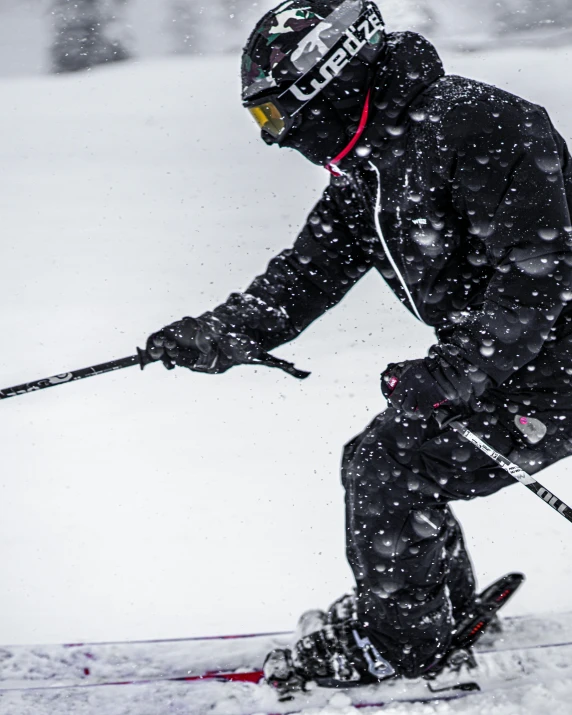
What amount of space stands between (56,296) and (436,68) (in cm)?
313

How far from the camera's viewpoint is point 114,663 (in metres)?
2.54

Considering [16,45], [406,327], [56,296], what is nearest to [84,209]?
[56,296]

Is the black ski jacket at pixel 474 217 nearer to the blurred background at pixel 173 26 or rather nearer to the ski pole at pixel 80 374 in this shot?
the ski pole at pixel 80 374

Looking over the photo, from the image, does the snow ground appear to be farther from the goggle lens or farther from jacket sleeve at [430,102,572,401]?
the goggle lens

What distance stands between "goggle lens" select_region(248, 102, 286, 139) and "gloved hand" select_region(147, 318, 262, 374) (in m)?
0.63

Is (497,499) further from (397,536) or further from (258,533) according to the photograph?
(397,536)

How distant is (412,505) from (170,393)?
2036 millimetres

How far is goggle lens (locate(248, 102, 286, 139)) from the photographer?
2.01 m

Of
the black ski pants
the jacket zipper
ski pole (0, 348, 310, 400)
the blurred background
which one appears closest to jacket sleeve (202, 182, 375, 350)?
ski pole (0, 348, 310, 400)

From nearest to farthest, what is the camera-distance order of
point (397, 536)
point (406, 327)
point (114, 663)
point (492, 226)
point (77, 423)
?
point (492, 226) → point (397, 536) → point (114, 663) → point (77, 423) → point (406, 327)

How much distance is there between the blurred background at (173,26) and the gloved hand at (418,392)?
4641 mm

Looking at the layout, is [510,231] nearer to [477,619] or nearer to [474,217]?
[474,217]

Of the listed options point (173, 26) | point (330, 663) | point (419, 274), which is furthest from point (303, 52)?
point (173, 26)

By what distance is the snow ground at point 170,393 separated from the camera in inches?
115
